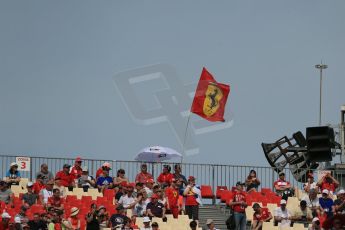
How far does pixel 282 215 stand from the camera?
2984 centimetres

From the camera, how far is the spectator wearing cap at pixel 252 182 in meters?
32.5

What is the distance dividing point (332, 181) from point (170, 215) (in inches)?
228

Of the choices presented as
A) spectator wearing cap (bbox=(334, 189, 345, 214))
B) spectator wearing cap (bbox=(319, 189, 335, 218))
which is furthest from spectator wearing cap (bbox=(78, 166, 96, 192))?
spectator wearing cap (bbox=(334, 189, 345, 214))

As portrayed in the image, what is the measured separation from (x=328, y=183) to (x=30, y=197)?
9.11 metres

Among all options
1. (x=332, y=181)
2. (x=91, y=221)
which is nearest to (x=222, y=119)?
(x=332, y=181)

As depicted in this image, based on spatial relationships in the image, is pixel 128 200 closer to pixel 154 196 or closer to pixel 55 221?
pixel 154 196

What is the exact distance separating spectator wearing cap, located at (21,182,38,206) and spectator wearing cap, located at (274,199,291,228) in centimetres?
656

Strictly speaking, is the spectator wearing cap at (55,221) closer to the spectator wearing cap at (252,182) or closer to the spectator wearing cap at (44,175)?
the spectator wearing cap at (44,175)

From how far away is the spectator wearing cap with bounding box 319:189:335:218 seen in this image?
29763 mm

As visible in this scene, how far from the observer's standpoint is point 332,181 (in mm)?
32688

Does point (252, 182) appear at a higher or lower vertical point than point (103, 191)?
higher

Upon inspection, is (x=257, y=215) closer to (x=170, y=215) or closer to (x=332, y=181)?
(x=170, y=215)

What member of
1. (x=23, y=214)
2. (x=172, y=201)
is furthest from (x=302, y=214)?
(x=23, y=214)

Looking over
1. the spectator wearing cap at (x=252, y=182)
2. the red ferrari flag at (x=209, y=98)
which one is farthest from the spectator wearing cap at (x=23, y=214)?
the red ferrari flag at (x=209, y=98)
